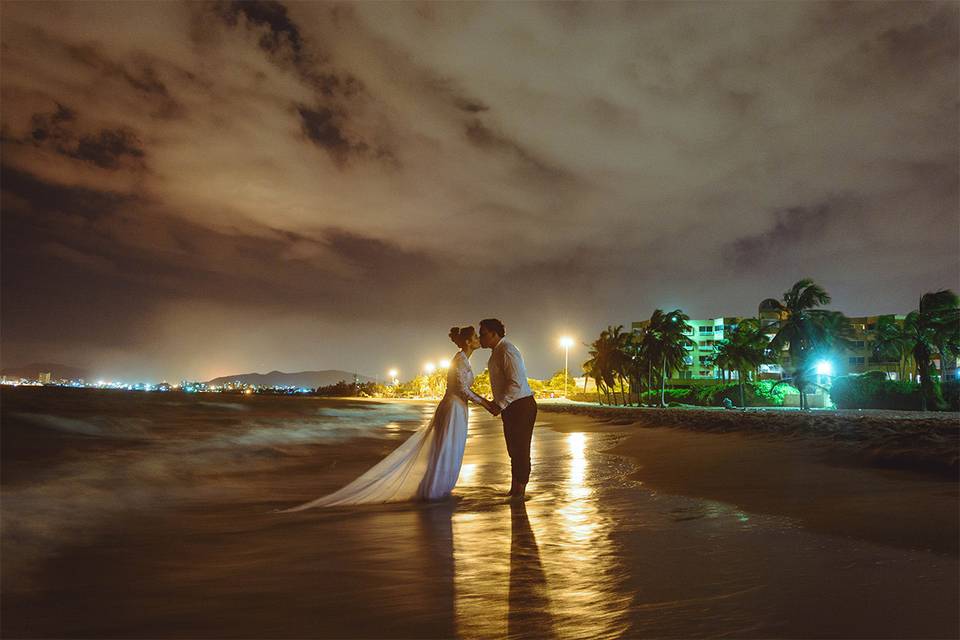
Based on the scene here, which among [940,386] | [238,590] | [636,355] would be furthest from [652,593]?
[636,355]

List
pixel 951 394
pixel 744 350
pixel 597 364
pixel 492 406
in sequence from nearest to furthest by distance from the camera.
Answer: pixel 492 406, pixel 951 394, pixel 744 350, pixel 597 364

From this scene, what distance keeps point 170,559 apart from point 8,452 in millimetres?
11090

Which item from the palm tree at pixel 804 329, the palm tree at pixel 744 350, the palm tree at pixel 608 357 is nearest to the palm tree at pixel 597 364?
the palm tree at pixel 608 357

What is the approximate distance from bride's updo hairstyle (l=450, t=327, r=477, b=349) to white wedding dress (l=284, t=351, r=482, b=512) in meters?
0.17

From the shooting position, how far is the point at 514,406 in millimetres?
7598

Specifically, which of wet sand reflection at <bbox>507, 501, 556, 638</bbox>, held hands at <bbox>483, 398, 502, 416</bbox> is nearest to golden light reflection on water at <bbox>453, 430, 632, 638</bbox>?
wet sand reflection at <bbox>507, 501, 556, 638</bbox>

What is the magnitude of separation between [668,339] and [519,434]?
61829mm

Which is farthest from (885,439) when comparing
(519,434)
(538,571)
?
(538,571)

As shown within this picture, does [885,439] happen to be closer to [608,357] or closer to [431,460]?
[431,460]

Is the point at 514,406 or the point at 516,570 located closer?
the point at 516,570

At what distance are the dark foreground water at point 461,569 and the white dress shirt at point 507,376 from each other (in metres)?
1.22

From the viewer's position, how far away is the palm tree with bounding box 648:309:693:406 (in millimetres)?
65875

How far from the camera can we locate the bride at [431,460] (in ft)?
24.0

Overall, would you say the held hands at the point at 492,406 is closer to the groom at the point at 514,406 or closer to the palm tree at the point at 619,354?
the groom at the point at 514,406
